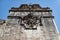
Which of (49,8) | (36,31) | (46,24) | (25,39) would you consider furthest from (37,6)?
(25,39)

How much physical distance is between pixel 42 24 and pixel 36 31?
3.34ft

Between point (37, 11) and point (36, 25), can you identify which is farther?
point (37, 11)

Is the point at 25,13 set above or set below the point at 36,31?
above

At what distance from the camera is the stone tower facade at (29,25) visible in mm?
9805

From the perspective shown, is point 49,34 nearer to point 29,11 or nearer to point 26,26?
point 26,26

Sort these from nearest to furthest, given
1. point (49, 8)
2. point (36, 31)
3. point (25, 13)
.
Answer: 1. point (36, 31)
2. point (25, 13)
3. point (49, 8)

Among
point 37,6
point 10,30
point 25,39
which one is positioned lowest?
point 25,39

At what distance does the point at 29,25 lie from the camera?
433 inches

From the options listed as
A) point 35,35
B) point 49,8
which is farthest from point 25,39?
point 49,8

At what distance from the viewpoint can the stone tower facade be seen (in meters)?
9.80

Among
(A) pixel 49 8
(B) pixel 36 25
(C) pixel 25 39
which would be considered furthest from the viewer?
(A) pixel 49 8

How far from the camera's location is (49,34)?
32.7 feet

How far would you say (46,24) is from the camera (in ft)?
36.6

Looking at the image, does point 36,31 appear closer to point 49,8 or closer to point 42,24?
point 42,24
